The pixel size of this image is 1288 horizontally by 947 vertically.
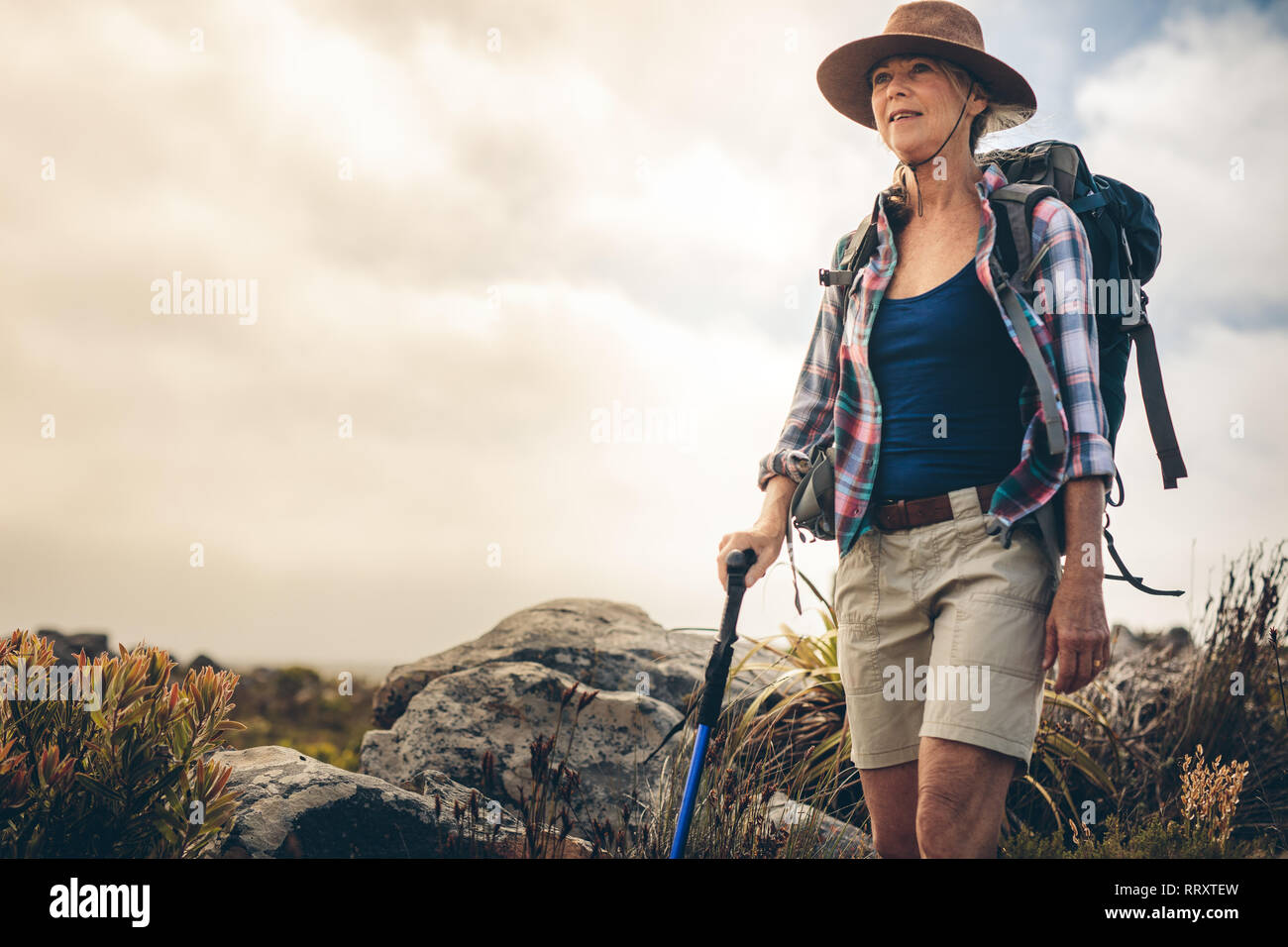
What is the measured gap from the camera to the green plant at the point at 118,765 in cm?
299

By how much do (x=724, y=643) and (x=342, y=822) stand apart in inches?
70.1

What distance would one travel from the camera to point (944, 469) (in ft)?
7.79

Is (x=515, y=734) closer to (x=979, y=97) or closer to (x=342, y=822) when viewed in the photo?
(x=342, y=822)

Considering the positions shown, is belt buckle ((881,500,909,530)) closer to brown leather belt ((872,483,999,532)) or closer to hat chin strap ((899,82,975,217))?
brown leather belt ((872,483,999,532))

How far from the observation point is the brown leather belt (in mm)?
2295

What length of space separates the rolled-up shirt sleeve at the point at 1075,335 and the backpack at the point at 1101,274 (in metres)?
0.05

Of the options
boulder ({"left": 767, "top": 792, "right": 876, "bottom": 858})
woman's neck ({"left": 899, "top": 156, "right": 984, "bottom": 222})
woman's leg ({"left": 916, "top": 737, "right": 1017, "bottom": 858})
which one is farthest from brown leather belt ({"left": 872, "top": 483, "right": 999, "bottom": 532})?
boulder ({"left": 767, "top": 792, "right": 876, "bottom": 858})

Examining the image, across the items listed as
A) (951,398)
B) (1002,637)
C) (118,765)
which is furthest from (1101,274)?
(118,765)

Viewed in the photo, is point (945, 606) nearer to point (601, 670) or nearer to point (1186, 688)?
point (601, 670)

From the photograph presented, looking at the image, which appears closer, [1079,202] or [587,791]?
[1079,202]

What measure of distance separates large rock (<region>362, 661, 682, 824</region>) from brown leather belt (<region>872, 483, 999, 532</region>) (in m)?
2.37

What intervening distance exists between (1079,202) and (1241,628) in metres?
3.87
